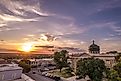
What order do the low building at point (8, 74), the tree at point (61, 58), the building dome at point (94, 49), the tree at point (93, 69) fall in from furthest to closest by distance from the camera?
the building dome at point (94, 49) → the tree at point (61, 58) → the tree at point (93, 69) → the low building at point (8, 74)

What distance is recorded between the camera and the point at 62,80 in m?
79.7

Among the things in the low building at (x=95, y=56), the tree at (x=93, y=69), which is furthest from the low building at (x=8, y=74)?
the low building at (x=95, y=56)

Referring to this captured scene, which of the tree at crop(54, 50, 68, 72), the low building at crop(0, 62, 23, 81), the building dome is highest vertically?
the building dome

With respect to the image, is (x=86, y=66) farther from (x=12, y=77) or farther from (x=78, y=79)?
(x=12, y=77)

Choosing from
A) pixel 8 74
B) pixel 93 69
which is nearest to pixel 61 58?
pixel 93 69

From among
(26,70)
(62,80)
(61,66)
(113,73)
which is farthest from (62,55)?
(113,73)

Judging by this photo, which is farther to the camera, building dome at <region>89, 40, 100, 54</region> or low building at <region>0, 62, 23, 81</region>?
building dome at <region>89, 40, 100, 54</region>

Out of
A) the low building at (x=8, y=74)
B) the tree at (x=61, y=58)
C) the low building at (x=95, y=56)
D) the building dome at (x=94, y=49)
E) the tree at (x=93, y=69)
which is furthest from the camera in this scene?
the building dome at (x=94, y=49)

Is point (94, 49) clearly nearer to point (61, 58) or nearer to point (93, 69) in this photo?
point (61, 58)

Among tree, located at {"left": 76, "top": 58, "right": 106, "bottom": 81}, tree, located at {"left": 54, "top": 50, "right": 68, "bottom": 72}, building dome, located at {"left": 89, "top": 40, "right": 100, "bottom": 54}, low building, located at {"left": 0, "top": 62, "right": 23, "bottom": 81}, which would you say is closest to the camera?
low building, located at {"left": 0, "top": 62, "right": 23, "bottom": 81}

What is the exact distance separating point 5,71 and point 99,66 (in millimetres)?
32604

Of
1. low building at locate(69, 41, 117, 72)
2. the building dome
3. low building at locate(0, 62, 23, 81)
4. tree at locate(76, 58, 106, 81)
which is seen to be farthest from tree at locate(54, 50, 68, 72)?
low building at locate(0, 62, 23, 81)

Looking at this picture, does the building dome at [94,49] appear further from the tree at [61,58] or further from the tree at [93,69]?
the tree at [93,69]

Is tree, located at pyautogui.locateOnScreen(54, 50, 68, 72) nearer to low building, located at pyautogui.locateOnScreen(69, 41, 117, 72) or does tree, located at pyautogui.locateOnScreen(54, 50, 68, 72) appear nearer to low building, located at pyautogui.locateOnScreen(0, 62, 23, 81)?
low building, located at pyautogui.locateOnScreen(69, 41, 117, 72)
